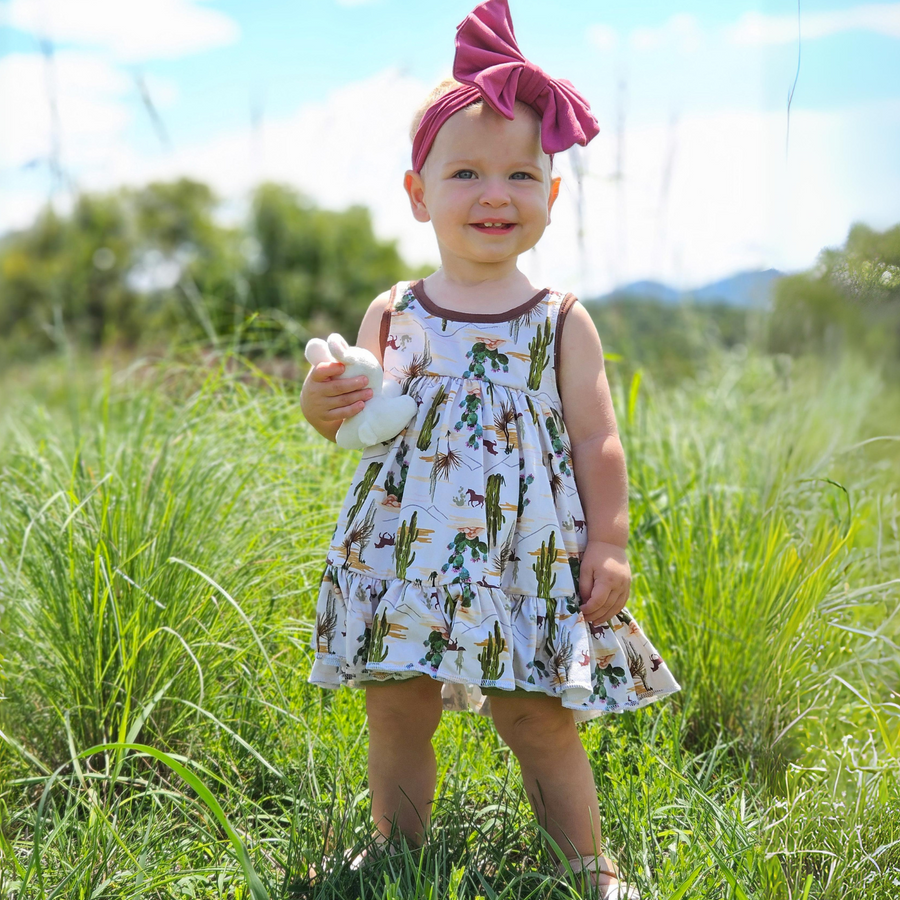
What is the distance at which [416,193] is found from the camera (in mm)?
1851

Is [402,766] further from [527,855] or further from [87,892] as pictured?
[87,892]

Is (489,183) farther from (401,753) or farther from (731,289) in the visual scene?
(731,289)

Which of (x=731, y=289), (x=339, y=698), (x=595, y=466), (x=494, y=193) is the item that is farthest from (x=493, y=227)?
(x=731, y=289)

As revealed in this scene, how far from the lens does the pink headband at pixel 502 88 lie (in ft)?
5.44

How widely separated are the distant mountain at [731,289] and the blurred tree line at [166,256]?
6397mm

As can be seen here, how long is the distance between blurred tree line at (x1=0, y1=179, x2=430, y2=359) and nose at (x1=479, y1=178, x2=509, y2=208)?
8.78 m

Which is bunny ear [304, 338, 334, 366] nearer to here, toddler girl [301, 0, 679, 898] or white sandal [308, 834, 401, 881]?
toddler girl [301, 0, 679, 898]

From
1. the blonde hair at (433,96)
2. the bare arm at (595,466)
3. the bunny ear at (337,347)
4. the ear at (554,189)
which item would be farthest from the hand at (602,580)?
the blonde hair at (433,96)

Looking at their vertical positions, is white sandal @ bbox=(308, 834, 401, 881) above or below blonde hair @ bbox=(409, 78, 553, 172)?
below

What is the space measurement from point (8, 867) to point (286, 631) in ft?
2.57

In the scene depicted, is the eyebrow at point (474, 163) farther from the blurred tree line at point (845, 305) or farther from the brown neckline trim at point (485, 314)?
the blurred tree line at point (845, 305)

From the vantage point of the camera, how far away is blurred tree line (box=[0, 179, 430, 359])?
43.8 ft

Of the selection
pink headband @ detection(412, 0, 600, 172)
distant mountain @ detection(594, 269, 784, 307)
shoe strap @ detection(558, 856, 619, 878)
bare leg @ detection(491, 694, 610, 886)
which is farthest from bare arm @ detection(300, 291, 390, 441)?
distant mountain @ detection(594, 269, 784, 307)

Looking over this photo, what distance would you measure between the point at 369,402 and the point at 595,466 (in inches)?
16.7
